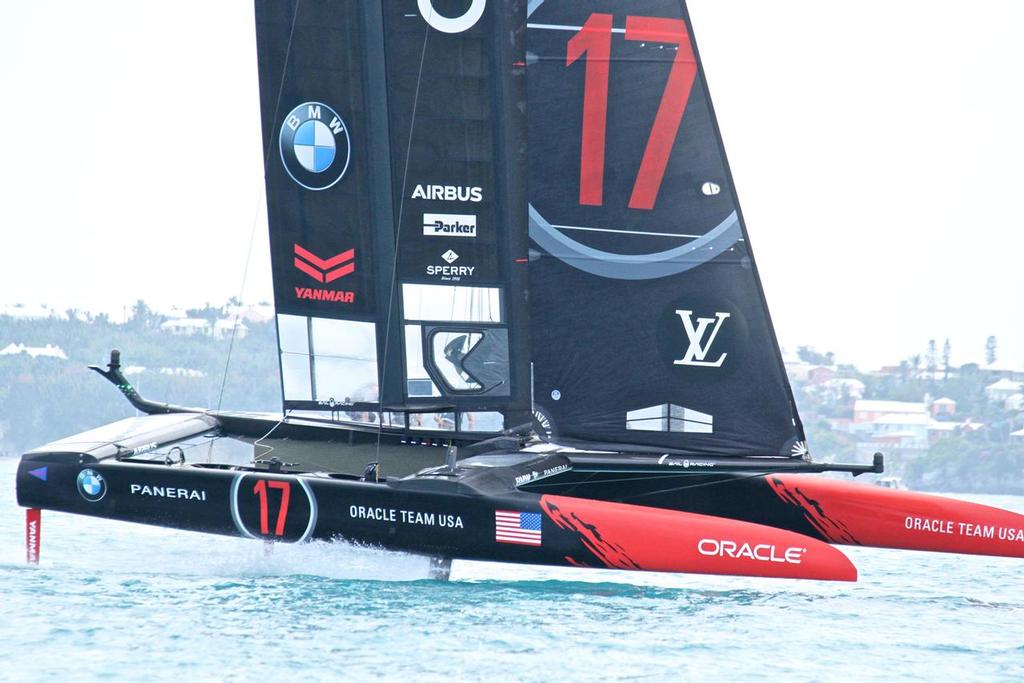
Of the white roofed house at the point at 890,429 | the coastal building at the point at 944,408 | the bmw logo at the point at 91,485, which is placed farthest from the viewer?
the coastal building at the point at 944,408

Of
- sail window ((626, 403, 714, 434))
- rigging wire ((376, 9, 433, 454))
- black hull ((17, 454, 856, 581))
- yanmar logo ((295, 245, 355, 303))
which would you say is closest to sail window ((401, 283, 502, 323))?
rigging wire ((376, 9, 433, 454))

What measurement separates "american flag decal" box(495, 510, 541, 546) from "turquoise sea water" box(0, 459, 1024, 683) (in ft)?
1.12

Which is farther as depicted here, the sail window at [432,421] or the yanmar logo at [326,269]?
the sail window at [432,421]

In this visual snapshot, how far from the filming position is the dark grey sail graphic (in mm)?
8867

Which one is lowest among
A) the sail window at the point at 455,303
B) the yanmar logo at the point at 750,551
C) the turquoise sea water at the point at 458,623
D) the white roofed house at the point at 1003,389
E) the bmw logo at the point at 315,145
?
the white roofed house at the point at 1003,389

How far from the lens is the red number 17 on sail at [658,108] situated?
8758 millimetres

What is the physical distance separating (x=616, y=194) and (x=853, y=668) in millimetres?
3440

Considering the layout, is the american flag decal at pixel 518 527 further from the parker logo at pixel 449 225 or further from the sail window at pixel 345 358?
the parker logo at pixel 449 225

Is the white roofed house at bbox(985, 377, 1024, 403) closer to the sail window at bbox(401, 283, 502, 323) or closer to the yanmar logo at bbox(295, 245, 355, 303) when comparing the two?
the sail window at bbox(401, 283, 502, 323)

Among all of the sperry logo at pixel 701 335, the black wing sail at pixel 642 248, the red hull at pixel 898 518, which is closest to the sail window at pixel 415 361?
the black wing sail at pixel 642 248

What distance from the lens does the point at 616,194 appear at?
886 cm

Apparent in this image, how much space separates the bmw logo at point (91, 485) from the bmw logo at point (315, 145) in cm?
220

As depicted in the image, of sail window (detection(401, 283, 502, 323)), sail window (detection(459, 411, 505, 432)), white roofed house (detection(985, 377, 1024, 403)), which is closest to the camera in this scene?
sail window (detection(401, 283, 502, 323))

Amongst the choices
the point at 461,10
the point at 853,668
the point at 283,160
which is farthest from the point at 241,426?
the point at 853,668
